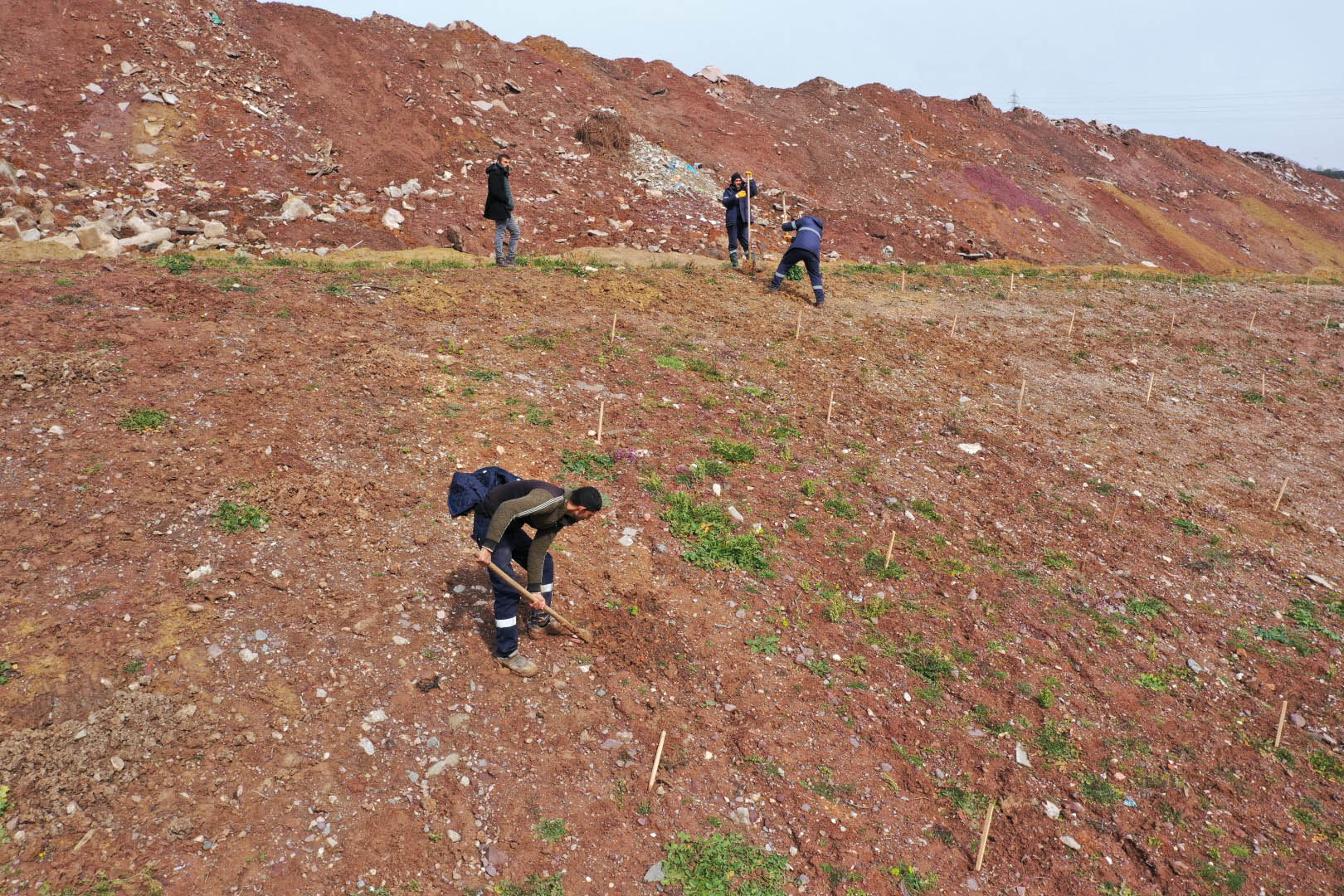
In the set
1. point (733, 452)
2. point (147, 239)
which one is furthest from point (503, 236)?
point (733, 452)

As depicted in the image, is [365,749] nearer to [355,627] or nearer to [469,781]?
[469,781]

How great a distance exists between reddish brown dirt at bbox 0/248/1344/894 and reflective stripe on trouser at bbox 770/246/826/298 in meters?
2.62

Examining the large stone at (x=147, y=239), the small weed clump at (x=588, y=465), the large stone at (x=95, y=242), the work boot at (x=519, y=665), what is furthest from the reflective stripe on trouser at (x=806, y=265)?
the large stone at (x=95, y=242)

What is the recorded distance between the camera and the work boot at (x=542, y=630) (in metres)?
5.48

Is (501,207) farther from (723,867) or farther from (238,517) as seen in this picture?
(723,867)

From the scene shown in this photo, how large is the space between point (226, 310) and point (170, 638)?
5.67 m

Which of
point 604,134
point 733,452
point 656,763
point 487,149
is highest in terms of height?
point 604,134

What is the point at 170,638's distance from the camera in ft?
15.9

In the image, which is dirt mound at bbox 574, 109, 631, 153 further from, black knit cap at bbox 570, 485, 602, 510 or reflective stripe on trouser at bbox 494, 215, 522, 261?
black knit cap at bbox 570, 485, 602, 510

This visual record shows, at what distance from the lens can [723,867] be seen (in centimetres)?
425

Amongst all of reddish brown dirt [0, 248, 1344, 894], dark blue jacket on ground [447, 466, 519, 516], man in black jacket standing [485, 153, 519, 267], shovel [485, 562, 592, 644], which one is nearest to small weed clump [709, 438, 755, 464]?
reddish brown dirt [0, 248, 1344, 894]

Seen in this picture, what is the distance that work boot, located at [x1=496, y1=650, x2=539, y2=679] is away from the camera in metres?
5.11

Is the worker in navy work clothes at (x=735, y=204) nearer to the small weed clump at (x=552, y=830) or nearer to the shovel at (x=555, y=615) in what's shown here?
the shovel at (x=555, y=615)

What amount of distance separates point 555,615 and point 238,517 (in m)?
2.84
